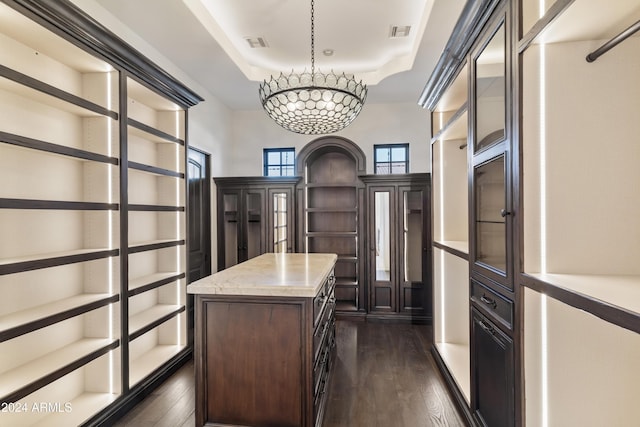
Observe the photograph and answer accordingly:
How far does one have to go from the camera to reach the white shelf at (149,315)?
2763 mm

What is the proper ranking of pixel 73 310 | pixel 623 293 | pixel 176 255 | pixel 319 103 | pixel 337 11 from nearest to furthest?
pixel 623 293 → pixel 73 310 → pixel 319 103 → pixel 337 11 → pixel 176 255

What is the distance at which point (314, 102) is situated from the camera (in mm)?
2414

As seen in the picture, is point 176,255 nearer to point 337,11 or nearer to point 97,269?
point 97,269

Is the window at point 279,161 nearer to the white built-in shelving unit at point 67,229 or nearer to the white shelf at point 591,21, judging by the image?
the white built-in shelving unit at point 67,229

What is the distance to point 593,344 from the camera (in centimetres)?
130

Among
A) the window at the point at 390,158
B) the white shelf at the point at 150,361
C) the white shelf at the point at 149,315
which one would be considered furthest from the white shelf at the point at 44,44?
the window at the point at 390,158

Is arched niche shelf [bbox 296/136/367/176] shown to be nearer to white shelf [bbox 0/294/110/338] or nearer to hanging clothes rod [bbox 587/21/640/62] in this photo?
white shelf [bbox 0/294/110/338]

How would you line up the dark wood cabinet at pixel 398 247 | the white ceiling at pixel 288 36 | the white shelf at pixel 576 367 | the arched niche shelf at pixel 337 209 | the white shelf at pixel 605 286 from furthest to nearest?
the arched niche shelf at pixel 337 209
the dark wood cabinet at pixel 398 247
the white ceiling at pixel 288 36
the white shelf at pixel 576 367
the white shelf at pixel 605 286

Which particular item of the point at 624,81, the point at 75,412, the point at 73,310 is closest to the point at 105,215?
the point at 73,310

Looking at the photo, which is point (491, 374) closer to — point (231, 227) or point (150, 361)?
point (150, 361)

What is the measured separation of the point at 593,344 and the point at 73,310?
Result: 268cm

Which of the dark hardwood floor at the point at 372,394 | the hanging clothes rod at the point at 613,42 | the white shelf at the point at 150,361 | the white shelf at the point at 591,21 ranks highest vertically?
the white shelf at the point at 591,21

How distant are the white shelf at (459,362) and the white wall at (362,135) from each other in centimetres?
253

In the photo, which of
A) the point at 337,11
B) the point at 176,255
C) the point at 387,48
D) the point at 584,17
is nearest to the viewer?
the point at 584,17
